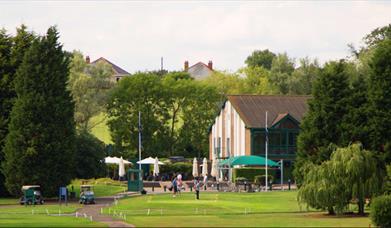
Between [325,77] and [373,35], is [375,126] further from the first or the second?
[373,35]

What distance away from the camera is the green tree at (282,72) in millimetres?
154387

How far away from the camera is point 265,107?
372 feet

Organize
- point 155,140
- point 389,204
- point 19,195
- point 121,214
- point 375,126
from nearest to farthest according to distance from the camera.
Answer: point 389,204, point 121,214, point 375,126, point 19,195, point 155,140

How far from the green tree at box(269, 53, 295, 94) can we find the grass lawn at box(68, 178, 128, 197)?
5654 cm

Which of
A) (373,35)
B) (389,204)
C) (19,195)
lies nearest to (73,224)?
(389,204)

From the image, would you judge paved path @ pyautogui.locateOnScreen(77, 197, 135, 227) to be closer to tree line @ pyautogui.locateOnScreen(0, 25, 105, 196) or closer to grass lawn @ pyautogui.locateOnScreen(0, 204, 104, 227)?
grass lawn @ pyautogui.locateOnScreen(0, 204, 104, 227)

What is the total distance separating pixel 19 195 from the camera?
269 ft

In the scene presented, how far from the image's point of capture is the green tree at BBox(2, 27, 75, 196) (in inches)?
3137

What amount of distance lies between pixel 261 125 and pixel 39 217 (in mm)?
55184

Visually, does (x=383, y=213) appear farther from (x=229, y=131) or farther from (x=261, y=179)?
(x=229, y=131)

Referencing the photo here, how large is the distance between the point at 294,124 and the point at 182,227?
209ft

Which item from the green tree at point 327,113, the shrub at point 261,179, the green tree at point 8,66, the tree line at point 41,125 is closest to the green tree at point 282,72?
the shrub at point 261,179

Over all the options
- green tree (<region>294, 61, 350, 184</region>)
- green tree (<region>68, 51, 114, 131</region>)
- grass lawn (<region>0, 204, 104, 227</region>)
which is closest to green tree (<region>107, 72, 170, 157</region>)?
green tree (<region>68, 51, 114, 131</region>)

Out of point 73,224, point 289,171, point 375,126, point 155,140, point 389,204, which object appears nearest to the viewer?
point 389,204
